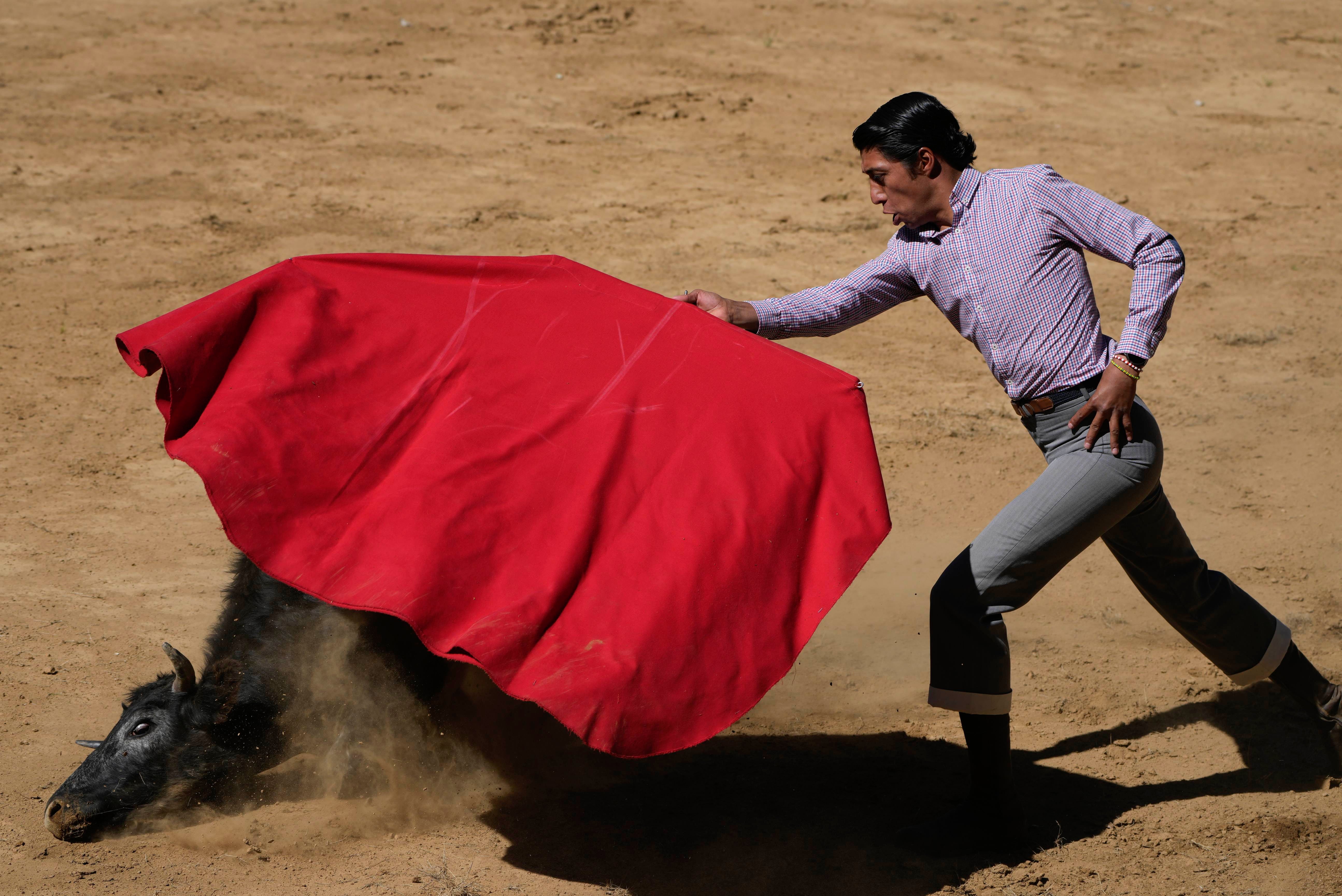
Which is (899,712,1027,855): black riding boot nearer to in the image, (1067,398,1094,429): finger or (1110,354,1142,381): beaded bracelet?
(1067,398,1094,429): finger

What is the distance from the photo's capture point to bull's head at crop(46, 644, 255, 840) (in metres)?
3.40

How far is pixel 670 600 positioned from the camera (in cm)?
268

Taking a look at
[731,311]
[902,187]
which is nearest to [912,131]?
[902,187]

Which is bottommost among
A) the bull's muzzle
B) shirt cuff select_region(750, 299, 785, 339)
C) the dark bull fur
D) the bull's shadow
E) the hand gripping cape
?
the bull's shadow

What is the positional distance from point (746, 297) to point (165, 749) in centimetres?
453

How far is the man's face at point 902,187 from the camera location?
9.89ft

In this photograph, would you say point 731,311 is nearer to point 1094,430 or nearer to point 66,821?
point 1094,430

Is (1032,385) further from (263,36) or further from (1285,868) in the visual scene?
(263,36)

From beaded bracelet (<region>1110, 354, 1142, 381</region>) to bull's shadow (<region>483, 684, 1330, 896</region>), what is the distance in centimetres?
136

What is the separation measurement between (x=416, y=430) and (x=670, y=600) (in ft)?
2.66

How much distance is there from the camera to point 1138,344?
9.48 ft

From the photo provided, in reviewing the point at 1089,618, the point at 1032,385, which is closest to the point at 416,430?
the point at 1032,385

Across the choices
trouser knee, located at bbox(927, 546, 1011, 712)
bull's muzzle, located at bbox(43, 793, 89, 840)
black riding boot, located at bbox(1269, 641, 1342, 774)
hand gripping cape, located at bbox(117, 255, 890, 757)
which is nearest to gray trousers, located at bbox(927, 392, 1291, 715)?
trouser knee, located at bbox(927, 546, 1011, 712)

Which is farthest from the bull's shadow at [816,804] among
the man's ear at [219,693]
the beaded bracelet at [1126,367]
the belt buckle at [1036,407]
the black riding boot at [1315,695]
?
the beaded bracelet at [1126,367]
